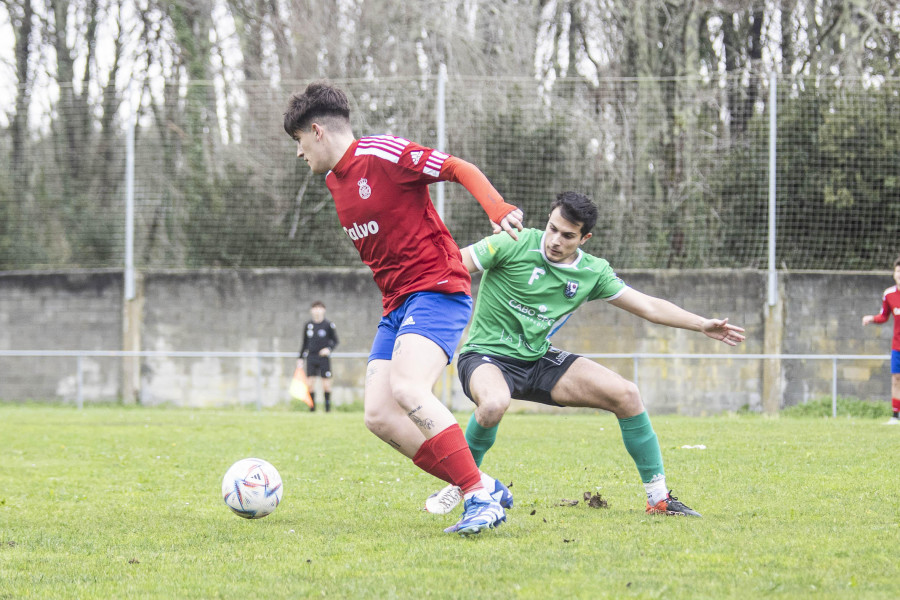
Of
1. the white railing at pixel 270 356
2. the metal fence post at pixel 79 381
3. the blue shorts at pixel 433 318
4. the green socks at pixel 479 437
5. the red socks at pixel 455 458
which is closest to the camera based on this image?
the red socks at pixel 455 458

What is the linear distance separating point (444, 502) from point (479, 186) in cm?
200

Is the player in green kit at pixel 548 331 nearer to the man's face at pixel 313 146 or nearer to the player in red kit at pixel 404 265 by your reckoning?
the player in red kit at pixel 404 265

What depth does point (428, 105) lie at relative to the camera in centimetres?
1764

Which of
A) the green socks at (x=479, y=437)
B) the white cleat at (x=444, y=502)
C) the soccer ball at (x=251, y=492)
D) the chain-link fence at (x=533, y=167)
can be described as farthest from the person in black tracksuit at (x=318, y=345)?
the soccer ball at (x=251, y=492)

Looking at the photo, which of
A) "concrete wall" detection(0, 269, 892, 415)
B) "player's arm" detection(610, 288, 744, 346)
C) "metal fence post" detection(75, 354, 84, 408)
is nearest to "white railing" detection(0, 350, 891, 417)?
"metal fence post" detection(75, 354, 84, 408)

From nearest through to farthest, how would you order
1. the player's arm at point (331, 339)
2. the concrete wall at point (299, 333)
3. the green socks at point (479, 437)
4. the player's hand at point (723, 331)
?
the player's hand at point (723, 331) < the green socks at point (479, 437) < the concrete wall at point (299, 333) < the player's arm at point (331, 339)

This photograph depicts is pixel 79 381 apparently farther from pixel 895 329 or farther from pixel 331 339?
pixel 895 329

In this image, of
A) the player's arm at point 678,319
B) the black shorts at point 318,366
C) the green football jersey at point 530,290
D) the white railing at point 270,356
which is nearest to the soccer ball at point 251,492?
the green football jersey at point 530,290

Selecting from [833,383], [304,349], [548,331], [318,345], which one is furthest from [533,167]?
[548,331]

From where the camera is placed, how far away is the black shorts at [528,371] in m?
6.01

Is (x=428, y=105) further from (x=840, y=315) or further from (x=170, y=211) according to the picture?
(x=840, y=315)

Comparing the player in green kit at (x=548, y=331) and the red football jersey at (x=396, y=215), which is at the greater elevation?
the red football jersey at (x=396, y=215)

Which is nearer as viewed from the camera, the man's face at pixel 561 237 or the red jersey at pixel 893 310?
the man's face at pixel 561 237

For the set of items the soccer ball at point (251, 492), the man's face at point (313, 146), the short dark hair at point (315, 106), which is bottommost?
the soccer ball at point (251, 492)
